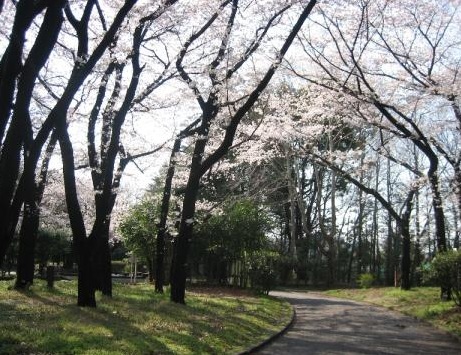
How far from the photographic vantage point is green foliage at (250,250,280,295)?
20062 mm

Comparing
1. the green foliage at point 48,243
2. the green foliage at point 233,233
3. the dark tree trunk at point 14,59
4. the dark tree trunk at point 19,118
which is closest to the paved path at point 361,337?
the dark tree trunk at point 19,118

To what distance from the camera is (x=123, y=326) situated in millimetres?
8383

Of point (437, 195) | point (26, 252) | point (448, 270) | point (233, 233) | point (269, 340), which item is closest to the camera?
point (269, 340)

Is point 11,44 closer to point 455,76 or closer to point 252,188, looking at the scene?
point 455,76

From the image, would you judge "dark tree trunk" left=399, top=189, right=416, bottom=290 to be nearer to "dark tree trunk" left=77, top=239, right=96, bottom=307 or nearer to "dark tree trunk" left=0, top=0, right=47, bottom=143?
"dark tree trunk" left=77, top=239, right=96, bottom=307

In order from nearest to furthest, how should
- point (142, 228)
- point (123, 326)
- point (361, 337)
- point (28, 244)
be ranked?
point (123, 326) → point (361, 337) → point (28, 244) → point (142, 228)

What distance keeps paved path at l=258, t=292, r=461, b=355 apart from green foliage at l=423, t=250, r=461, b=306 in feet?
4.40

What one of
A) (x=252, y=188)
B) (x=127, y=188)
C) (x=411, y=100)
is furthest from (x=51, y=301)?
(x=252, y=188)

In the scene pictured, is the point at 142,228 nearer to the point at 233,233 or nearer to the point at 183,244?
the point at 233,233

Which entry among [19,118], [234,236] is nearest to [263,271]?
[234,236]

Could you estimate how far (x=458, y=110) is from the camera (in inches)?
620

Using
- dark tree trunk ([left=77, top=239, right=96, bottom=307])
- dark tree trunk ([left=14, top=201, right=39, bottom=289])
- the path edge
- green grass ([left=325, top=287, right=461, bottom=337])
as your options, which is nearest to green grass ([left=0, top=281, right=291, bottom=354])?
the path edge

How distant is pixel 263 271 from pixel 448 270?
8291 millimetres

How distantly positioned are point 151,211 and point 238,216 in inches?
173
